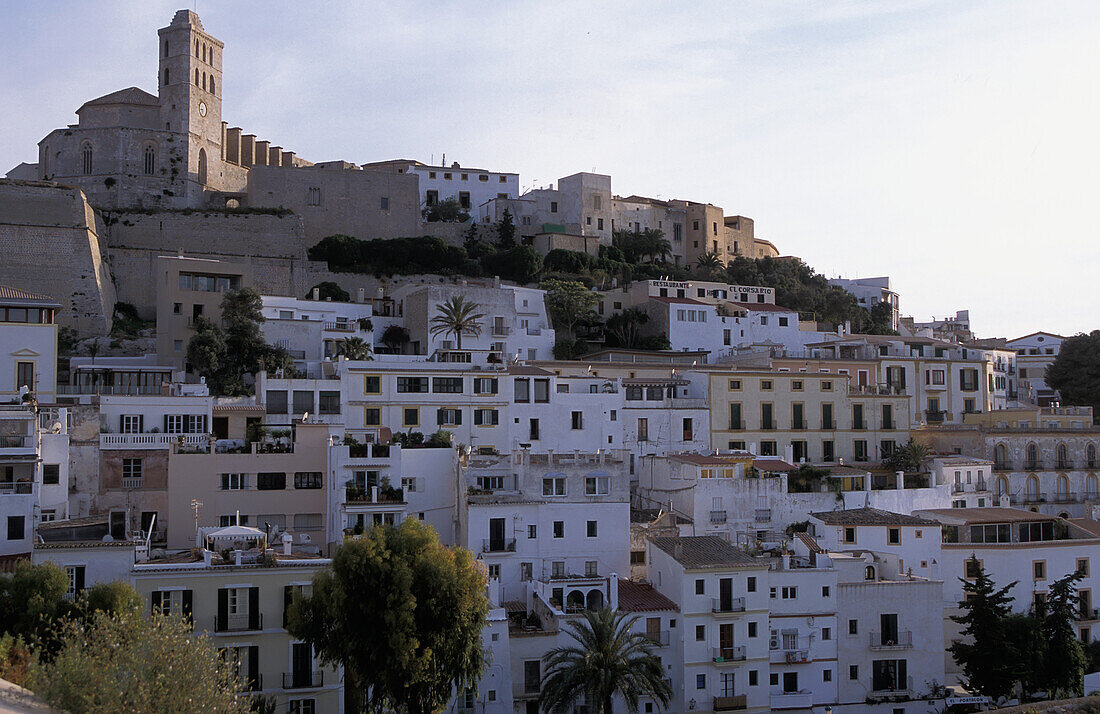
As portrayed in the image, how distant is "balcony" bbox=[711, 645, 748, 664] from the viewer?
96.6ft

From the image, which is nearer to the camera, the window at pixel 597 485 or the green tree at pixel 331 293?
the window at pixel 597 485

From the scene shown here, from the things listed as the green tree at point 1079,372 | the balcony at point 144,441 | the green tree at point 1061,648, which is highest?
the green tree at point 1079,372

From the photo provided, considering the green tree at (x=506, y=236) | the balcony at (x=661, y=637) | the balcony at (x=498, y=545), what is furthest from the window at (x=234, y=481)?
the green tree at (x=506, y=236)

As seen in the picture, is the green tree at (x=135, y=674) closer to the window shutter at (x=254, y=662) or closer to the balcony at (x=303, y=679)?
the window shutter at (x=254, y=662)

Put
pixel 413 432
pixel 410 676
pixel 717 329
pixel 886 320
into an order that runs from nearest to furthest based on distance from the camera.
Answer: pixel 410 676
pixel 413 432
pixel 717 329
pixel 886 320

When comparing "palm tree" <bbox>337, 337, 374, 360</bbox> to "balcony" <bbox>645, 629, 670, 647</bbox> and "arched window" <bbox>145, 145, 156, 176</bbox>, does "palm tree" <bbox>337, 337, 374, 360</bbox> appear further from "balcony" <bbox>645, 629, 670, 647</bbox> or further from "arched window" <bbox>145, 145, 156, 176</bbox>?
"arched window" <bbox>145, 145, 156, 176</bbox>

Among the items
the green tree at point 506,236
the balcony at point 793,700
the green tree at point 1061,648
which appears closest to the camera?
the balcony at point 793,700

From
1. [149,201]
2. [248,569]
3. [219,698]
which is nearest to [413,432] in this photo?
[248,569]

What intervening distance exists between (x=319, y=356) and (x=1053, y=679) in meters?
28.7

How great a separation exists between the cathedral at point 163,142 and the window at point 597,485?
40.9 meters

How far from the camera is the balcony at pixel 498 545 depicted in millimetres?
30484

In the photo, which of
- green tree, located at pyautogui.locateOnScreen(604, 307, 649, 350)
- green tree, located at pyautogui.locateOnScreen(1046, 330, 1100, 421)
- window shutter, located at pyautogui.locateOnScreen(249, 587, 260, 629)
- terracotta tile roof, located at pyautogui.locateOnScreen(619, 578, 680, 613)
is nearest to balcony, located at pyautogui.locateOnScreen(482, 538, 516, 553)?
terracotta tile roof, located at pyautogui.locateOnScreen(619, 578, 680, 613)

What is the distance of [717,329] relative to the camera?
54531 millimetres

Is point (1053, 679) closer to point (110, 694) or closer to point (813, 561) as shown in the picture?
point (813, 561)
